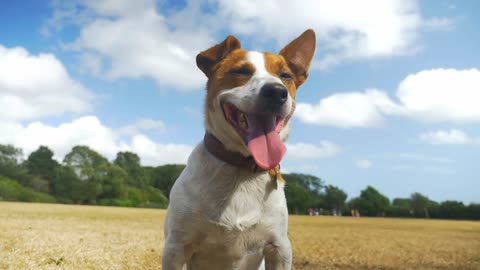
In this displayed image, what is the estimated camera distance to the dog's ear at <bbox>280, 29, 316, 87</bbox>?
3795 millimetres

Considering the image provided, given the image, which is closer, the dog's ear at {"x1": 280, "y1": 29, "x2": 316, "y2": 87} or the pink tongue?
the pink tongue

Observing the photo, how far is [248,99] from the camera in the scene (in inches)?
120

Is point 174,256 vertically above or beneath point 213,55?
beneath

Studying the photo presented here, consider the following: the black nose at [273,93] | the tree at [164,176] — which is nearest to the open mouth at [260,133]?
the black nose at [273,93]

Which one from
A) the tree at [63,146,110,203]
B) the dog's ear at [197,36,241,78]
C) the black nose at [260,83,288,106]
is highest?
the tree at [63,146,110,203]

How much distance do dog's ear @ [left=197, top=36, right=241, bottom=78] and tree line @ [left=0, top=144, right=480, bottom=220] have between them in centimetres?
5080

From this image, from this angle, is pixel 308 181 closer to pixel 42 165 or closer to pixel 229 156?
pixel 42 165

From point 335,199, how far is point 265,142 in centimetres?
8165

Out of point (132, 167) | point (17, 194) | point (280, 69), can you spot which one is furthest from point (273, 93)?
point (132, 167)

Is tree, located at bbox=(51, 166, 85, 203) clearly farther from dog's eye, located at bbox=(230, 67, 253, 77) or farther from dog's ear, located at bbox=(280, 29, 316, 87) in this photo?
dog's eye, located at bbox=(230, 67, 253, 77)

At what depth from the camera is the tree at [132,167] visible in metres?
69.8

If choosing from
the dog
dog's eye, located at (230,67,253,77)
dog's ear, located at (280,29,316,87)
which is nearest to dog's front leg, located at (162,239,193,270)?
the dog

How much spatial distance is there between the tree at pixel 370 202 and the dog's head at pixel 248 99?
81.8 metres

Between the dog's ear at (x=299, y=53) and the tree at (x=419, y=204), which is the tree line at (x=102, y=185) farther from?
the dog's ear at (x=299, y=53)
